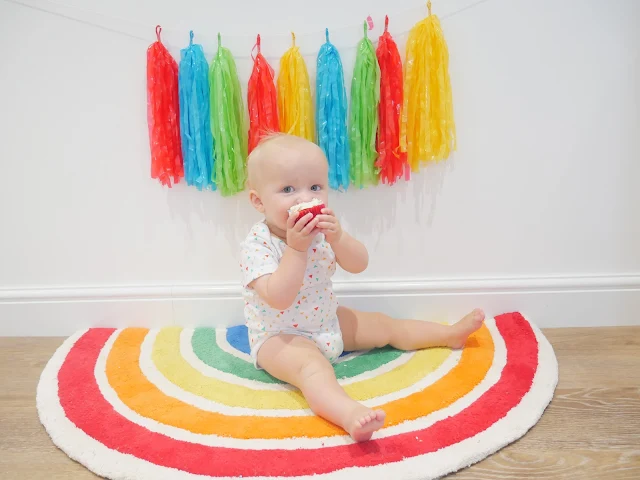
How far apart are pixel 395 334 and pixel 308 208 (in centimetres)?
49

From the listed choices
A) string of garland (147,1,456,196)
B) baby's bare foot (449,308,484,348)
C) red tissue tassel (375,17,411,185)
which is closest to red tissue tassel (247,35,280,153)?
string of garland (147,1,456,196)

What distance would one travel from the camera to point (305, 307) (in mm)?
1220

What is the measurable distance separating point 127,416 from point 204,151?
0.67 meters

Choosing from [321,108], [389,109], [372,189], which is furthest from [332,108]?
[372,189]

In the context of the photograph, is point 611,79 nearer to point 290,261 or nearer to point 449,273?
point 449,273

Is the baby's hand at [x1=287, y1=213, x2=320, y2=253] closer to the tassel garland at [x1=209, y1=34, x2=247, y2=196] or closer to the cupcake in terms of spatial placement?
the cupcake

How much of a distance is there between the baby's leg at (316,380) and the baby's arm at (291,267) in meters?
0.13

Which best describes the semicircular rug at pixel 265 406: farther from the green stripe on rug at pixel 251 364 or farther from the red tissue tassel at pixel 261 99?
the red tissue tassel at pixel 261 99

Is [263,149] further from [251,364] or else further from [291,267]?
[251,364]

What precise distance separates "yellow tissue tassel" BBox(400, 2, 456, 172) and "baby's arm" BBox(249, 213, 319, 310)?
1.46 ft

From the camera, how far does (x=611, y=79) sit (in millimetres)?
1370

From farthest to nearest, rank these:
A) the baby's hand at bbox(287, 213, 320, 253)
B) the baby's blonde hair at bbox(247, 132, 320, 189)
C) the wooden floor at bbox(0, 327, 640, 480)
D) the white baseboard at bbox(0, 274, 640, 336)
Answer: the white baseboard at bbox(0, 274, 640, 336) < the baby's blonde hair at bbox(247, 132, 320, 189) < the baby's hand at bbox(287, 213, 320, 253) < the wooden floor at bbox(0, 327, 640, 480)

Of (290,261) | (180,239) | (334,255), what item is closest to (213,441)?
(290,261)

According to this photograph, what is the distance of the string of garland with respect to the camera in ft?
4.31
